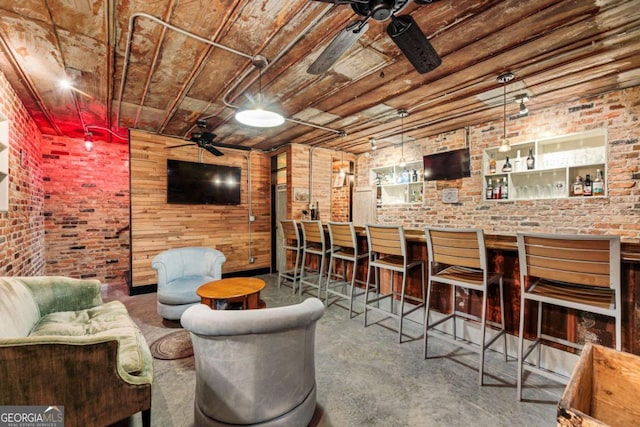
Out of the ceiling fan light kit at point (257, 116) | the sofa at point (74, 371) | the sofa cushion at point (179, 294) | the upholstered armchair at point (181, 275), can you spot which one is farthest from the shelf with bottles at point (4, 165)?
the ceiling fan light kit at point (257, 116)

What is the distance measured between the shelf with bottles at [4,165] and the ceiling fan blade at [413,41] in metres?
3.56

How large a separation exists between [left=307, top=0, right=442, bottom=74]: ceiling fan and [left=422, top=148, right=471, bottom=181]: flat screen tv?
2915 mm

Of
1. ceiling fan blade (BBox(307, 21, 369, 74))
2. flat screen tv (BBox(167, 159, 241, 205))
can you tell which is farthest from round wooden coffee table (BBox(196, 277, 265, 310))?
flat screen tv (BBox(167, 159, 241, 205))

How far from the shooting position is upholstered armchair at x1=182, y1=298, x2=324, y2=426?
132cm

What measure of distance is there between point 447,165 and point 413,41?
3322 mm

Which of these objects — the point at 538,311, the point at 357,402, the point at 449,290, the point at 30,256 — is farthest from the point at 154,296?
the point at 538,311

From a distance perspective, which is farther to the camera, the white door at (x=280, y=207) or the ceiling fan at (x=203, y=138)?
the white door at (x=280, y=207)

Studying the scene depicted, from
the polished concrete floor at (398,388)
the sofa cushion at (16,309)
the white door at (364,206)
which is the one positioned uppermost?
the white door at (364,206)

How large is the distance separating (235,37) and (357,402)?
9.59 ft

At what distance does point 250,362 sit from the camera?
1353 mm

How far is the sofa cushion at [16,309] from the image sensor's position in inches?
63.4

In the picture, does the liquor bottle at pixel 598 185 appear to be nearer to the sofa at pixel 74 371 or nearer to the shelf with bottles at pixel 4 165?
the sofa at pixel 74 371

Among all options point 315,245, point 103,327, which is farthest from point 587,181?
point 103,327

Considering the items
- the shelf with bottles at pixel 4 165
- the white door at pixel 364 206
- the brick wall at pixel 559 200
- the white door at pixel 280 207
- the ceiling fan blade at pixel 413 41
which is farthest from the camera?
the white door at pixel 364 206
